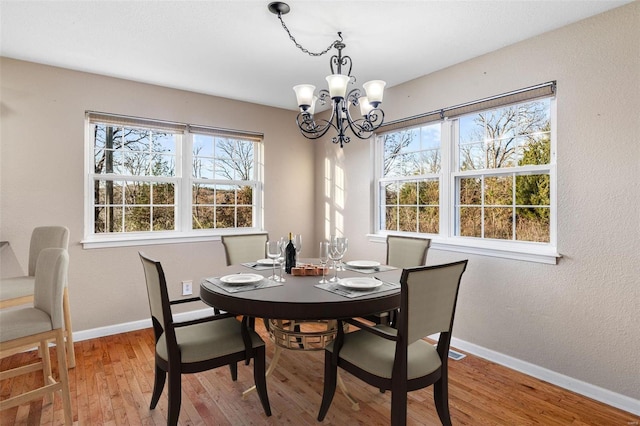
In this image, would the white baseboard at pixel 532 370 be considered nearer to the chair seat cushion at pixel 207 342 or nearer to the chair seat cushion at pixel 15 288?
the chair seat cushion at pixel 15 288

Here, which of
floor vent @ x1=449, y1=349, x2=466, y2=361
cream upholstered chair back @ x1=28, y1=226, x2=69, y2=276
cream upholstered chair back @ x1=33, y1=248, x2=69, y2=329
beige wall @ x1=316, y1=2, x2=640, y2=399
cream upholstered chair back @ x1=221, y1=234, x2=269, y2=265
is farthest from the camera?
cream upholstered chair back @ x1=221, y1=234, x2=269, y2=265

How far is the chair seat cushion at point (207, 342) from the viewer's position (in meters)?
1.90

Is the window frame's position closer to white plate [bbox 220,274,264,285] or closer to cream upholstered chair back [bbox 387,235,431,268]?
cream upholstered chair back [bbox 387,235,431,268]

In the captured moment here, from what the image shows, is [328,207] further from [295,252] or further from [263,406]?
[263,406]

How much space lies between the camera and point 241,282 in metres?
2.08

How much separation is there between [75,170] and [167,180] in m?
0.81

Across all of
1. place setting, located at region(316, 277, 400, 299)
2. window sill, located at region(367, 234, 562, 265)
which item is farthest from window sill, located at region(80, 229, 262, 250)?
window sill, located at region(367, 234, 562, 265)

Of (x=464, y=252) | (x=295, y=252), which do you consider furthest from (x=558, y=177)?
(x=295, y=252)

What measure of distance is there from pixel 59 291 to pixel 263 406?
1.34 meters

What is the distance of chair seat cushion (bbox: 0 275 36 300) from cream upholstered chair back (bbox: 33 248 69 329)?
2.21 feet

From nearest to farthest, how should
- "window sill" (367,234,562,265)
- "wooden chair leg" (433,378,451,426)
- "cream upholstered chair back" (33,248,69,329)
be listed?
1. "wooden chair leg" (433,378,451,426)
2. "cream upholstered chair back" (33,248,69,329)
3. "window sill" (367,234,562,265)

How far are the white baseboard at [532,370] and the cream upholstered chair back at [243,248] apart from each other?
4.22 feet

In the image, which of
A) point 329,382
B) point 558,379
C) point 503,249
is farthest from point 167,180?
point 558,379

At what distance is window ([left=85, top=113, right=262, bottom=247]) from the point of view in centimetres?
345
